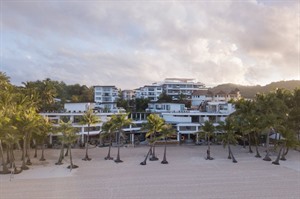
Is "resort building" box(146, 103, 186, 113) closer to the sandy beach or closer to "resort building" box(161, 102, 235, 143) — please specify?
"resort building" box(161, 102, 235, 143)

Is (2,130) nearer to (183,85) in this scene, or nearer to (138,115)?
(138,115)

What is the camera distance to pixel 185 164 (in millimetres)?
31469

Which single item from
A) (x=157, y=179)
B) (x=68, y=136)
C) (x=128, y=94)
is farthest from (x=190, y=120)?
(x=128, y=94)

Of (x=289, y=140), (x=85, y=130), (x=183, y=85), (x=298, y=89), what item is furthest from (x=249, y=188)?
(x=183, y=85)

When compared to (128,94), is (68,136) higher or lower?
lower

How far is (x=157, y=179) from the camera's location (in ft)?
80.9

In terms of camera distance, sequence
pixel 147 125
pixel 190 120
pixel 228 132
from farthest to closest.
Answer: pixel 190 120 → pixel 228 132 → pixel 147 125

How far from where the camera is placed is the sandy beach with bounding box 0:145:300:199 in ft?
67.6

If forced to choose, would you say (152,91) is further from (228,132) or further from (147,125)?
(147,125)

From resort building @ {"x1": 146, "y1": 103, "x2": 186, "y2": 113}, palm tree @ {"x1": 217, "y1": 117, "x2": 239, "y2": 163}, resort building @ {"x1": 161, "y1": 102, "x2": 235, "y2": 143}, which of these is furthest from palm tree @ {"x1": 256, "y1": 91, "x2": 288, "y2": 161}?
resort building @ {"x1": 146, "y1": 103, "x2": 186, "y2": 113}

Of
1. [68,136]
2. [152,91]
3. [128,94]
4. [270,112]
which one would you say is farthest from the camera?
[128,94]

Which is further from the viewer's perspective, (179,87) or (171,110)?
(179,87)

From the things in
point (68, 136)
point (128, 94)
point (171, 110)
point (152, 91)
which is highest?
point (152, 91)

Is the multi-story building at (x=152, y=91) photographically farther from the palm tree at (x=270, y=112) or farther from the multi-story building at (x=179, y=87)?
the palm tree at (x=270, y=112)
